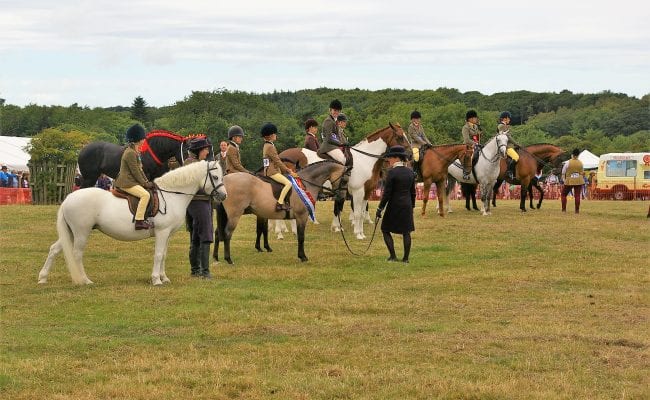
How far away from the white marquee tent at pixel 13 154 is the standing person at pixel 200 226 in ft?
134

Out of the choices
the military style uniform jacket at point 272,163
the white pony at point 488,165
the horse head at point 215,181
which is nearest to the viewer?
the horse head at point 215,181

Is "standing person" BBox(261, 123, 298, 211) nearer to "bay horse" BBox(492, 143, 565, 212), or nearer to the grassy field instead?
the grassy field

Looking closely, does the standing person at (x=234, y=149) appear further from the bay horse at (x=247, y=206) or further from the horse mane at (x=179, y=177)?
the horse mane at (x=179, y=177)

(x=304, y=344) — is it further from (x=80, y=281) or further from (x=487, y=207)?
(x=487, y=207)

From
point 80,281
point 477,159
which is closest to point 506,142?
point 477,159

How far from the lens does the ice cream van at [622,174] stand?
53.3 m

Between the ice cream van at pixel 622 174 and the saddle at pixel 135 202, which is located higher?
the ice cream van at pixel 622 174

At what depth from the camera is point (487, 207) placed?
93.8 ft

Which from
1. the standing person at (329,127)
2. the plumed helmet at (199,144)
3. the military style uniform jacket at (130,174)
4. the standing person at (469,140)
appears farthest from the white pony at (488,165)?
the military style uniform jacket at (130,174)

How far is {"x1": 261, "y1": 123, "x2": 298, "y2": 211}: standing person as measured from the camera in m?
17.8

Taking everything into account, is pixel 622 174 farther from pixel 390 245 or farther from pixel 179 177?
pixel 179 177

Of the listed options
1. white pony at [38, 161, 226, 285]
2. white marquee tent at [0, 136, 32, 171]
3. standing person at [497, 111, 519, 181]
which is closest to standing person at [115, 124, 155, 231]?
white pony at [38, 161, 226, 285]

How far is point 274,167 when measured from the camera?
18328 mm

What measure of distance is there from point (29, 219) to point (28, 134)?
4026 inches
